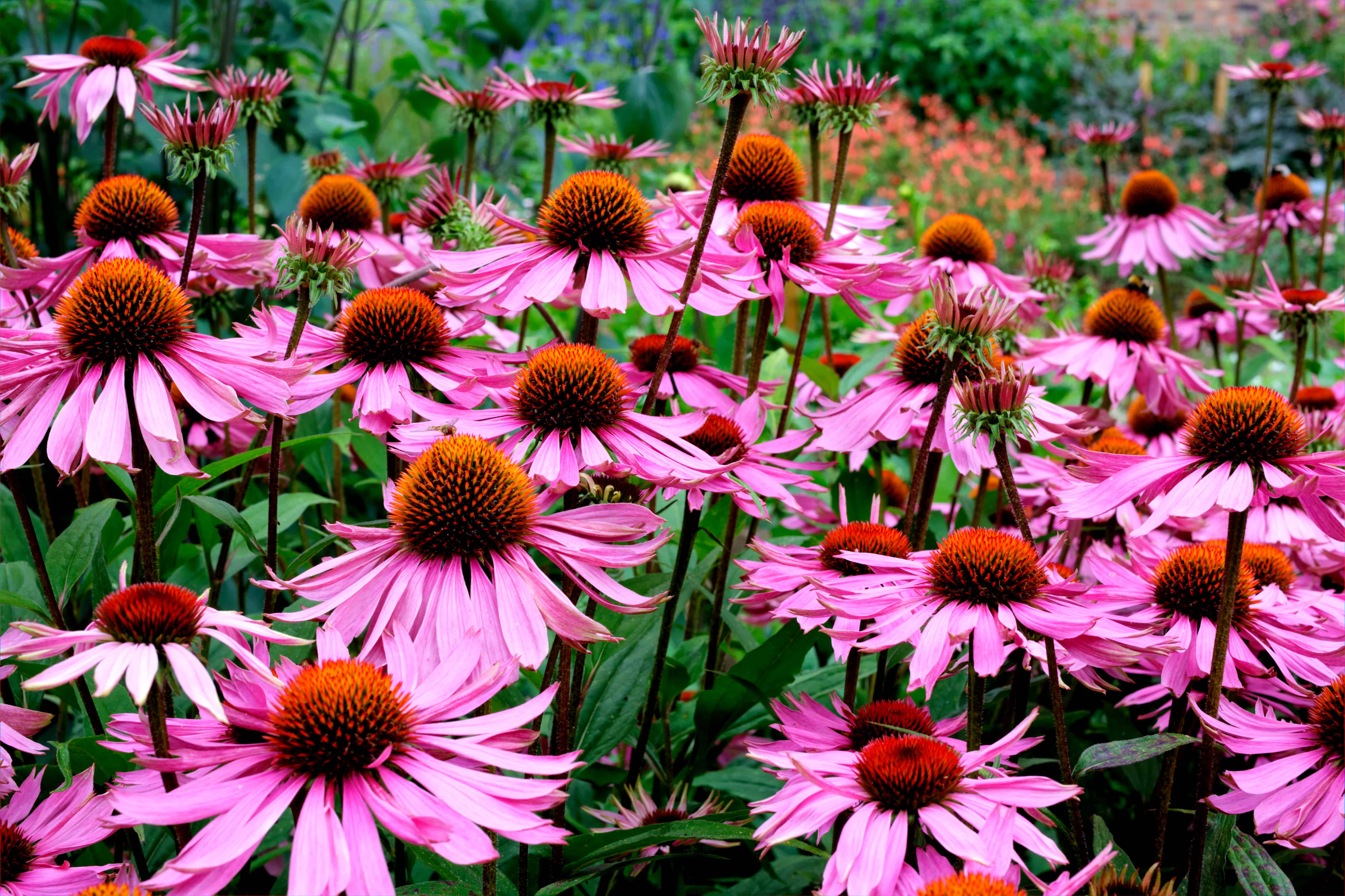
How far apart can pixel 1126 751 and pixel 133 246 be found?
1536mm

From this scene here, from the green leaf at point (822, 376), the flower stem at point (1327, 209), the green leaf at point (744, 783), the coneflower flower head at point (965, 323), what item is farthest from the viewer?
the flower stem at point (1327, 209)

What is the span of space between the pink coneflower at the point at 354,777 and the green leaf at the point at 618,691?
0.46 meters

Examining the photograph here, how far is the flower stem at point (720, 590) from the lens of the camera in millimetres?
1609

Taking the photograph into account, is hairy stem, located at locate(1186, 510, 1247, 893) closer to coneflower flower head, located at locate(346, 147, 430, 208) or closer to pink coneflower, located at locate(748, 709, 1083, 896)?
pink coneflower, located at locate(748, 709, 1083, 896)

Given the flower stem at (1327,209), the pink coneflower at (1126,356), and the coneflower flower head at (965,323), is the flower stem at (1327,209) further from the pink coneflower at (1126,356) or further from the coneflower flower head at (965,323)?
the coneflower flower head at (965,323)

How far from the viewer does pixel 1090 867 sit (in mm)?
889

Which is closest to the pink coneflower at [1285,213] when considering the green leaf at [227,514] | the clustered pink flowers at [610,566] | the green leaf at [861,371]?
the clustered pink flowers at [610,566]

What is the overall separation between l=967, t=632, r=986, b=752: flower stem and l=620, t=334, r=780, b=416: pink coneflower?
524 mm

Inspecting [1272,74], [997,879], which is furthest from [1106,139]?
[997,879]

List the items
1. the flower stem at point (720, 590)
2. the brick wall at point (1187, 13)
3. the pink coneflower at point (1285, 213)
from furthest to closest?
the brick wall at point (1187, 13) → the pink coneflower at point (1285, 213) → the flower stem at point (720, 590)

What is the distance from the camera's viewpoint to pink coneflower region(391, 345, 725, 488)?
1.21 metres

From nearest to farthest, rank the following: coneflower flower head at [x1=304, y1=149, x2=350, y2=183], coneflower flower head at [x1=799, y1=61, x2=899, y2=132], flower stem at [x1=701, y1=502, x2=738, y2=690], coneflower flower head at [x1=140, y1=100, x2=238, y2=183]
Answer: coneflower flower head at [x1=140, y1=100, x2=238, y2=183], flower stem at [x1=701, y1=502, x2=738, y2=690], coneflower flower head at [x1=799, y1=61, x2=899, y2=132], coneflower flower head at [x1=304, y1=149, x2=350, y2=183]

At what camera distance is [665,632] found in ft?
4.61

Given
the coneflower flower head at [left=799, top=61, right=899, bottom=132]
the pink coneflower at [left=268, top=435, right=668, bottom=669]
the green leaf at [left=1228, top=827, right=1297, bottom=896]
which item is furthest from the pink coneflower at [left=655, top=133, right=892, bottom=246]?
the green leaf at [left=1228, top=827, right=1297, bottom=896]
